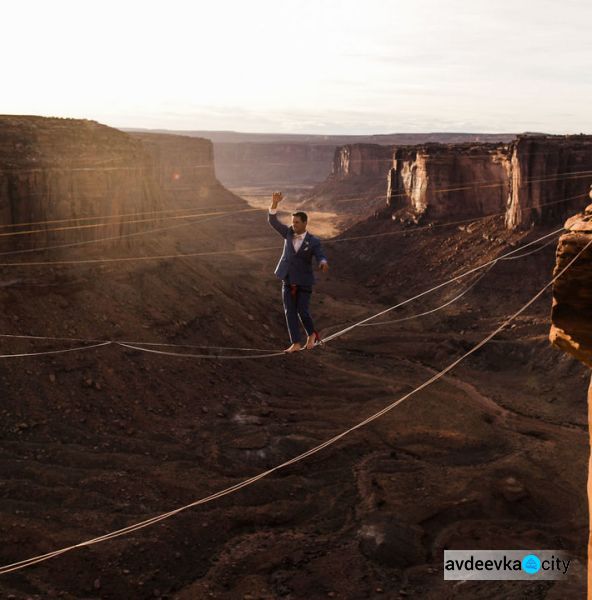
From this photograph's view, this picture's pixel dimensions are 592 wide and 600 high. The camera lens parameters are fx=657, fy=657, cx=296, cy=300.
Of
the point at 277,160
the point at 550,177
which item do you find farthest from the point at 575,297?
the point at 277,160

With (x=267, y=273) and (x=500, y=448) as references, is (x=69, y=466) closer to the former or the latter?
(x=500, y=448)

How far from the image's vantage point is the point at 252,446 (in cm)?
2314

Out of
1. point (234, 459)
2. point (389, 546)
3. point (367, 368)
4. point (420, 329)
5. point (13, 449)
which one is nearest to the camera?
point (389, 546)

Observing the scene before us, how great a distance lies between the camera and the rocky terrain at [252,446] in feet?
55.8

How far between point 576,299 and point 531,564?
515 inches

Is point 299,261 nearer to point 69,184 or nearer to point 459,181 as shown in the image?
point 69,184

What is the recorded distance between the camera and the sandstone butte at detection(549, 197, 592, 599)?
7.27 metres

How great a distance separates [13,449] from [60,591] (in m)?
5.76

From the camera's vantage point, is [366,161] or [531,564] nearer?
[531,564]

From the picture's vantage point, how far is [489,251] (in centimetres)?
4669

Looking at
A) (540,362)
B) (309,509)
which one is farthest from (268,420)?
(540,362)

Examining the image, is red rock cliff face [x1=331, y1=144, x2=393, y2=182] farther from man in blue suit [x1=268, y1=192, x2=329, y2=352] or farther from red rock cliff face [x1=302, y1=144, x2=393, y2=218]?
man in blue suit [x1=268, y1=192, x2=329, y2=352]

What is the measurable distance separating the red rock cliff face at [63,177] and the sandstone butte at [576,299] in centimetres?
2182

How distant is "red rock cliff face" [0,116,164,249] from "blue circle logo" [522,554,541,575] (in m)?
20.2
